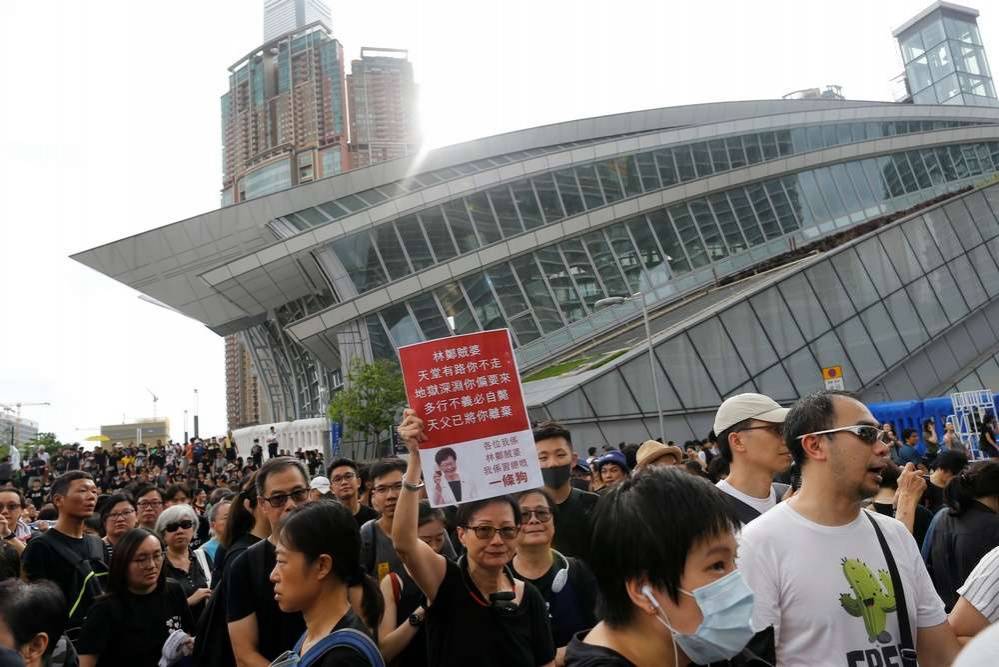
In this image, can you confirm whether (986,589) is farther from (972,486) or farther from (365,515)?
(365,515)

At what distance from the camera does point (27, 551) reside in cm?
527

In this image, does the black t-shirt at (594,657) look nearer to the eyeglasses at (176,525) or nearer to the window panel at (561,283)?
the eyeglasses at (176,525)

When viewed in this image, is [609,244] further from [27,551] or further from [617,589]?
[617,589]

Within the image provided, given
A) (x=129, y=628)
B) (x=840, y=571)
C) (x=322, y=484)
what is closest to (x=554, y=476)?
(x=840, y=571)

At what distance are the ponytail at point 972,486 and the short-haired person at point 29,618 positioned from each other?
16.1 feet

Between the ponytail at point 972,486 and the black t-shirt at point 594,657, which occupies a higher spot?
the ponytail at point 972,486

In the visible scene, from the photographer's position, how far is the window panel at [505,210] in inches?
1329

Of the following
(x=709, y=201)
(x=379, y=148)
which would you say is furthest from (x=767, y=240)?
(x=379, y=148)

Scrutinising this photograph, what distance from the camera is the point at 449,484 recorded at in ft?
12.2

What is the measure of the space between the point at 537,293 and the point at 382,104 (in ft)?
295

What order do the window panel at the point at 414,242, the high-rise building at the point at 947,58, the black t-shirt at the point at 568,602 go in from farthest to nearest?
the high-rise building at the point at 947,58 < the window panel at the point at 414,242 < the black t-shirt at the point at 568,602

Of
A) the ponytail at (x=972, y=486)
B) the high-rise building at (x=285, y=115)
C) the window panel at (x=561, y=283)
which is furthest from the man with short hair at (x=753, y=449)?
the high-rise building at (x=285, y=115)

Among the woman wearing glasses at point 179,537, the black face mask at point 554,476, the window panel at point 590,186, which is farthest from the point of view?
the window panel at point 590,186

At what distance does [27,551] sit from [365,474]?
9.03ft
